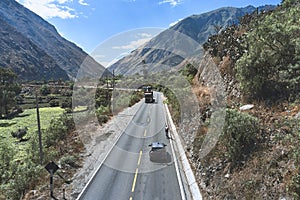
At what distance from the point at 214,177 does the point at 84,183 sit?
28.8 ft

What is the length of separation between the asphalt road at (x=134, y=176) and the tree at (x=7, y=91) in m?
81.7

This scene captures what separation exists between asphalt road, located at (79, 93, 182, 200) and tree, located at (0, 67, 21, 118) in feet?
268

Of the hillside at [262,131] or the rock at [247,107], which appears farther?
the rock at [247,107]

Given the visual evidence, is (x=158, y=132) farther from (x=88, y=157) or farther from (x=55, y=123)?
(x=55, y=123)

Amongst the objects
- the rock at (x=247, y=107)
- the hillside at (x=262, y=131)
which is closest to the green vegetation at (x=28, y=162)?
the hillside at (x=262, y=131)

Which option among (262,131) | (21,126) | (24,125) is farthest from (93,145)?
(24,125)

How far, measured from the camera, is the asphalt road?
15427mm

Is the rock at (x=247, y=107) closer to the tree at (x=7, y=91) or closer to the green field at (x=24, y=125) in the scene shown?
the green field at (x=24, y=125)

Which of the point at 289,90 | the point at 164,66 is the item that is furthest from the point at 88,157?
the point at 164,66

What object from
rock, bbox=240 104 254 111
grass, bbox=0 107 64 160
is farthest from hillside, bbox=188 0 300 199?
grass, bbox=0 107 64 160

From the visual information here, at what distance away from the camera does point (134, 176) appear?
1836cm

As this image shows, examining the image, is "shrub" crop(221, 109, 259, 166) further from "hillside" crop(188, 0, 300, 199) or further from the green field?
the green field

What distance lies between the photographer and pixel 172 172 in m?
18.6

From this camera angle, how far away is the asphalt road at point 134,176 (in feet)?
50.6
